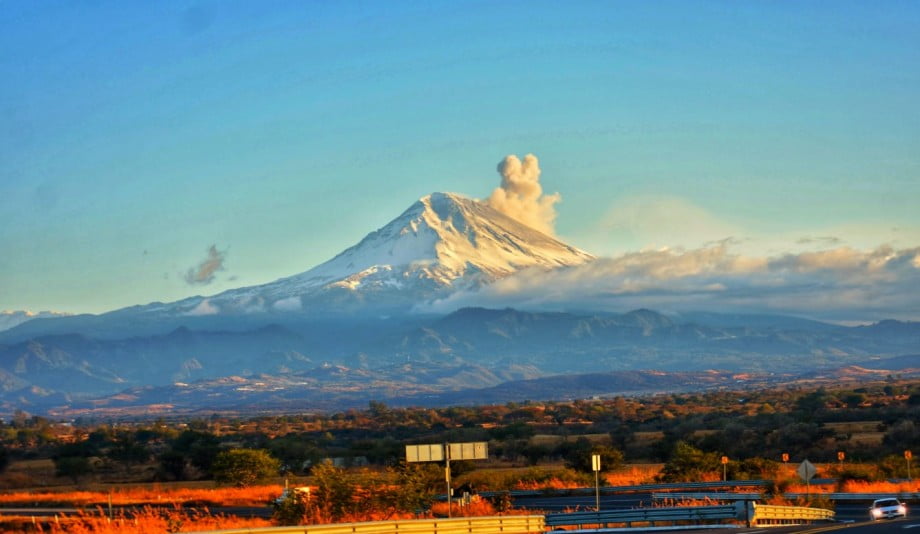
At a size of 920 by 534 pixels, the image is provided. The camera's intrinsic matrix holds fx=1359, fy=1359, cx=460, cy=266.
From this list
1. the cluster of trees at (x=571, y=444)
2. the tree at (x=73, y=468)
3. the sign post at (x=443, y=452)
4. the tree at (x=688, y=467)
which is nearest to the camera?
the sign post at (x=443, y=452)

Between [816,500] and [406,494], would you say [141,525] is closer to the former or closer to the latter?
[406,494]

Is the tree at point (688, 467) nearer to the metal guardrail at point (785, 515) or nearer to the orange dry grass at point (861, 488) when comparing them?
the orange dry grass at point (861, 488)

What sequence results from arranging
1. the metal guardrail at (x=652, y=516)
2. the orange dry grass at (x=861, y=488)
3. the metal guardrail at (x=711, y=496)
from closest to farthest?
the metal guardrail at (x=652, y=516), the metal guardrail at (x=711, y=496), the orange dry grass at (x=861, y=488)

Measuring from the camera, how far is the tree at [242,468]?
72.2 metres

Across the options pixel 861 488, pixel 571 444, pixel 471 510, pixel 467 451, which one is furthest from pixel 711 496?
pixel 571 444

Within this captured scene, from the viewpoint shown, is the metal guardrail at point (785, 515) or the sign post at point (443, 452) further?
the metal guardrail at point (785, 515)

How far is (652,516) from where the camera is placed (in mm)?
38719

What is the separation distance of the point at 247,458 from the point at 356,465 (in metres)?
11.0

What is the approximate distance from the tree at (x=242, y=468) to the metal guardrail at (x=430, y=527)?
38123mm

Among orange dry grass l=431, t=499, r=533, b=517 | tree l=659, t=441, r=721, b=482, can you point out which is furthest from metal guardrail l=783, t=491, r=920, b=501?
tree l=659, t=441, r=721, b=482

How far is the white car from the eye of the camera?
40.3 meters

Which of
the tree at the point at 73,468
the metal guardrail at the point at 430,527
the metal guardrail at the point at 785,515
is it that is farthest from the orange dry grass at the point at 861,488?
the tree at the point at 73,468

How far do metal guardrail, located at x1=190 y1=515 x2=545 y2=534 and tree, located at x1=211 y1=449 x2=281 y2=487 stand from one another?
Answer: 1501 inches

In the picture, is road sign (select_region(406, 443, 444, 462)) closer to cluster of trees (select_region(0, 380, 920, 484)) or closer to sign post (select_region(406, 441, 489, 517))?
sign post (select_region(406, 441, 489, 517))
